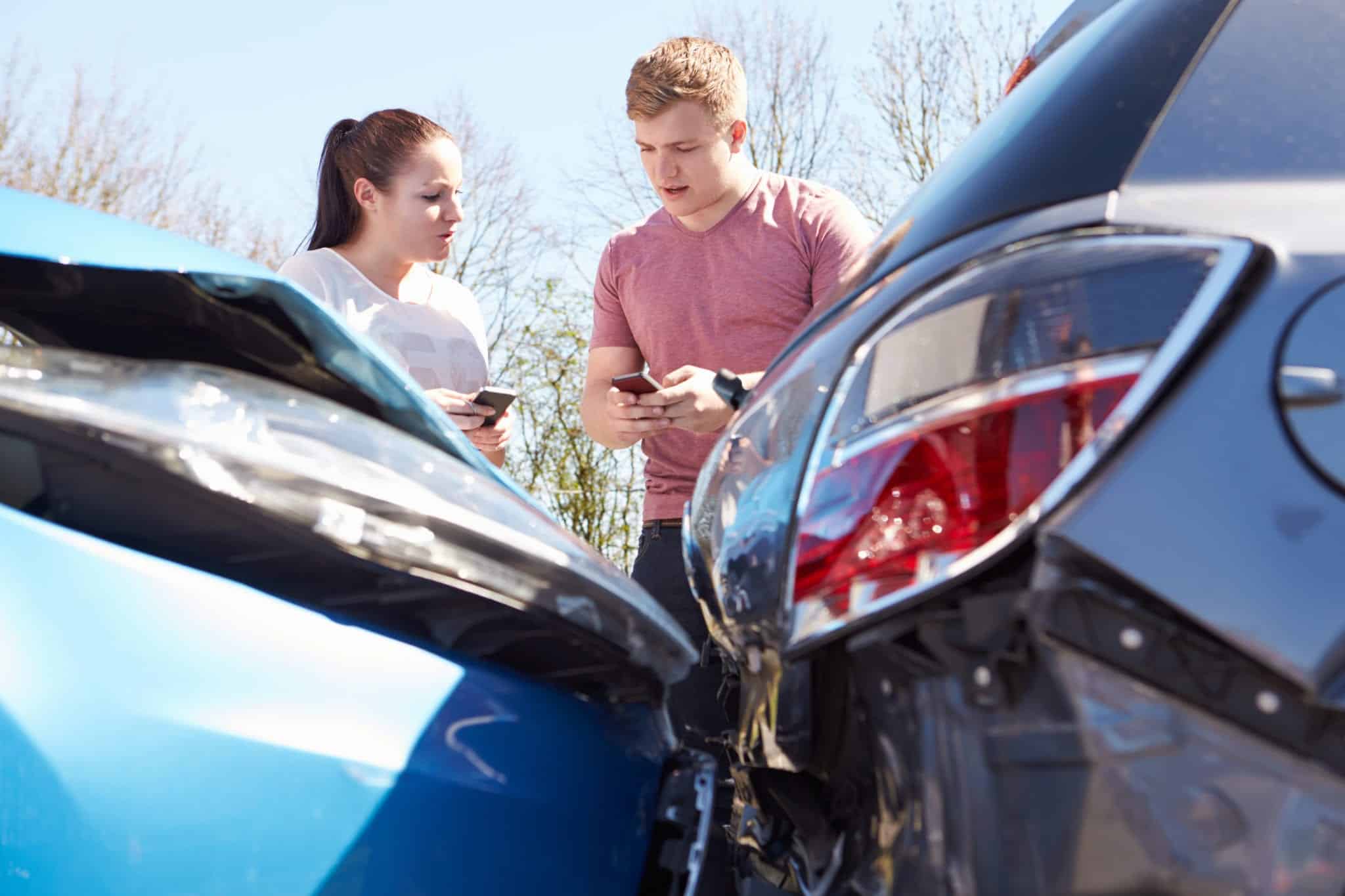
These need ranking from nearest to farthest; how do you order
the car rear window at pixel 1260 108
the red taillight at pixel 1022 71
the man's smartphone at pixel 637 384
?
1. the car rear window at pixel 1260 108
2. the red taillight at pixel 1022 71
3. the man's smartphone at pixel 637 384

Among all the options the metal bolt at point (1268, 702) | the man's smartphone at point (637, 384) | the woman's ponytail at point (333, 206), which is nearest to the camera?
the metal bolt at point (1268, 702)

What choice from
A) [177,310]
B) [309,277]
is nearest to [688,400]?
[309,277]

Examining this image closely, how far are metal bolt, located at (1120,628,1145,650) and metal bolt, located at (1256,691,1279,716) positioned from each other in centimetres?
8

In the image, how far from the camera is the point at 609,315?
307 cm

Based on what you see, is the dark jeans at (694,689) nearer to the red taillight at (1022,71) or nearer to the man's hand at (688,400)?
the man's hand at (688,400)

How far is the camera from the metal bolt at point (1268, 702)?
2.63 ft

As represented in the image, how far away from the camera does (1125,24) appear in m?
1.16

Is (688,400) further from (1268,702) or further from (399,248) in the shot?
(1268,702)

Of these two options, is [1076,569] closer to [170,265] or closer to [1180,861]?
[1180,861]

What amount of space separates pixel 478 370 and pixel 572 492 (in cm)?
933

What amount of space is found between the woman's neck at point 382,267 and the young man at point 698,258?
52 cm

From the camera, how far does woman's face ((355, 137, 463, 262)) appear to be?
3.19m

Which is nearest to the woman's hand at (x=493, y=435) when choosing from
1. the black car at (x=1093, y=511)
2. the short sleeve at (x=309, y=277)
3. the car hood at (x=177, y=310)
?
the short sleeve at (x=309, y=277)

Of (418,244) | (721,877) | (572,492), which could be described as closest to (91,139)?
(572,492)
